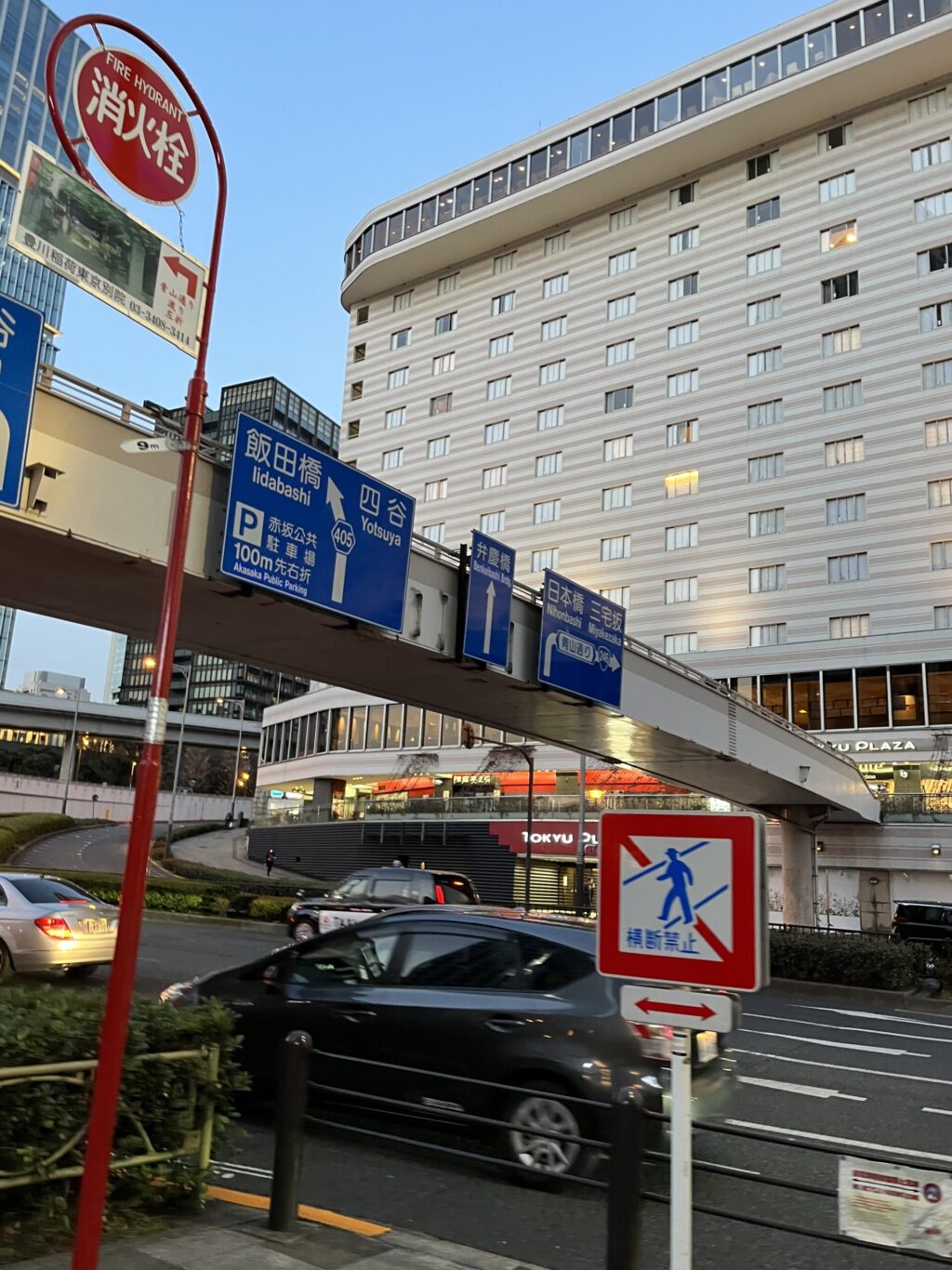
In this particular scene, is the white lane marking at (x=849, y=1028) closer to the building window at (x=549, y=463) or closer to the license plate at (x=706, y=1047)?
the license plate at (x=706, y=1047)

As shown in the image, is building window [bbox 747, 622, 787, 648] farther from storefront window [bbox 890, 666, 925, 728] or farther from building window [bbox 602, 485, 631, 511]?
building window [bbox 602, 485, 631, 511]

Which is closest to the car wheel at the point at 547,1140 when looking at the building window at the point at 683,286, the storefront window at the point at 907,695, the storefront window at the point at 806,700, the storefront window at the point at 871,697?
the storefront window at the point at 907,695

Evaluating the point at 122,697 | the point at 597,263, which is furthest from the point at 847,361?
the point at 122,697

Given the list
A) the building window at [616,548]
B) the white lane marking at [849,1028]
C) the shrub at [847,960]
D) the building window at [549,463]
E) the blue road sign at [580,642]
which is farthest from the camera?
the building window at [549,463]

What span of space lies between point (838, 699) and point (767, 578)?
6.70 meters

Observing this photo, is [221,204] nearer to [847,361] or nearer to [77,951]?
[77,951]

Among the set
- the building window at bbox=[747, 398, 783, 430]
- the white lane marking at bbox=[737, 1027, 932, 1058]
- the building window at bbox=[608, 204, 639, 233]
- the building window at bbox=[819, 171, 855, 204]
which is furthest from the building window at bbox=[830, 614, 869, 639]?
the white lane marking at bbox=[737, 1027, 932, 1058]

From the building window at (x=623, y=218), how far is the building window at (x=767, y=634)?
25.3 meters

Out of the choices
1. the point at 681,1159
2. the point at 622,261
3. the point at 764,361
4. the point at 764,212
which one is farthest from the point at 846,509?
the point at 681,1159

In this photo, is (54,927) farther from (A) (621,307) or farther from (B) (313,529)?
(A) (621,307)

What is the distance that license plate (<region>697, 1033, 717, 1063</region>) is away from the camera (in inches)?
269

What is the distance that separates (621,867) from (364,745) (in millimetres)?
55009

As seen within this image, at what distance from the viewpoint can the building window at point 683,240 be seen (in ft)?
178

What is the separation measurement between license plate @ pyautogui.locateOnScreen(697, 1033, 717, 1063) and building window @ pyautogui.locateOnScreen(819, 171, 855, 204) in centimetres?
5135
